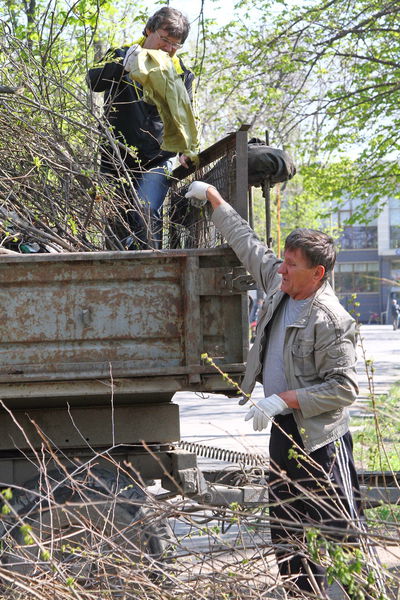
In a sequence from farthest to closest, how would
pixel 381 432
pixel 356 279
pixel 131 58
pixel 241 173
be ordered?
pixel 356 279 < pixel 131 58 < pixel 241 173 < pixel 381 432

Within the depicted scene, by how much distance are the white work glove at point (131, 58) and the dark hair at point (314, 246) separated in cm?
149

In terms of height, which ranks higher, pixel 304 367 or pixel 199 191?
pixel 199 191

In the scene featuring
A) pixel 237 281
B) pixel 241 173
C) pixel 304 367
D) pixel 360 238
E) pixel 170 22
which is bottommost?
pixel 304 367

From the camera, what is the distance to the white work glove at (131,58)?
15.5 feet

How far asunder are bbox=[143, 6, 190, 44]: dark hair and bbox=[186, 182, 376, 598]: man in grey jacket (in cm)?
142

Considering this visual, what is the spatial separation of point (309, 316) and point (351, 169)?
11609mm

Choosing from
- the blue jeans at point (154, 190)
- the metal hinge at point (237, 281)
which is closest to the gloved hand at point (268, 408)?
the metal hinge at point (237, 281)

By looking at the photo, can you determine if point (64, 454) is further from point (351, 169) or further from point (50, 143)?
point (351, 169)

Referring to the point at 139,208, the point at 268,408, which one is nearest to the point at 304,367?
the point at 268,408

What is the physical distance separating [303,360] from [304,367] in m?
0.03

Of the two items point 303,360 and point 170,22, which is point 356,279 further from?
point 303,360

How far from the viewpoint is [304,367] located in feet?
12.7

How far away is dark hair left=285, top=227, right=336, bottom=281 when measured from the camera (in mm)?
3814

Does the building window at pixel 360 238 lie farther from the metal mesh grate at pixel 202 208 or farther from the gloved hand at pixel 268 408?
the gloved hand at pixel 268 408
